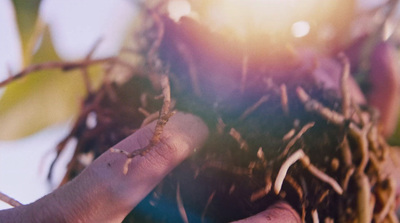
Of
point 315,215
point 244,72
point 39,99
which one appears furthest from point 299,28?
point 39,99

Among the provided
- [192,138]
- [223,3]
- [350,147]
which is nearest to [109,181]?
[192,138]

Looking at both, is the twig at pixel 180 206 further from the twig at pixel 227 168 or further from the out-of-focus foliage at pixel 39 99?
the out-of-focus foliage at pixel 39 99

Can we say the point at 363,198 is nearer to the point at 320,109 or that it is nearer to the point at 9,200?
the point at 320,109

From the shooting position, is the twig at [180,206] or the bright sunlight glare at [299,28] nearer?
the twig at [180,206]

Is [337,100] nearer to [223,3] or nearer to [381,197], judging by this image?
[381,197]

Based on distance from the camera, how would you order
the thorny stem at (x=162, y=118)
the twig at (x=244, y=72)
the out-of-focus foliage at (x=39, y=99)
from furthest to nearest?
the out-of-focus foliage at (x=39, y=99) → the twig at (x=244, y=72) → the thorny stem at (x=162, y=118)

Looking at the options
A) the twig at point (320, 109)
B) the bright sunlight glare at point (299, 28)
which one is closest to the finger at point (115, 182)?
the twig at point (320, 109)
